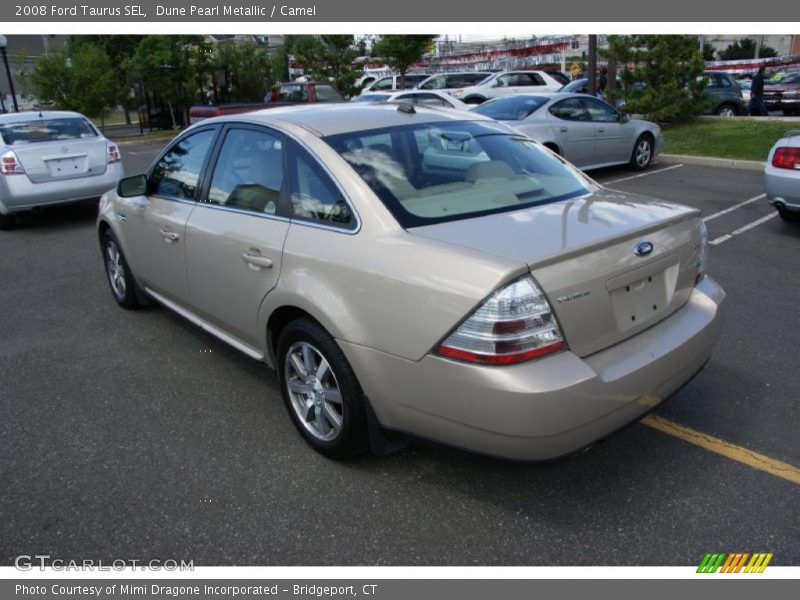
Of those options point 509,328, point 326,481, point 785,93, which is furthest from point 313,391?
point 785,93

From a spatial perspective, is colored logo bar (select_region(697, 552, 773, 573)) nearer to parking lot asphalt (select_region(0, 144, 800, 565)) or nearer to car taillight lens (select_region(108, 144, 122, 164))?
parking lot asphalt (select_region(0, 144, 800, 565))

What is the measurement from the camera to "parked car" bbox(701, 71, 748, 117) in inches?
746

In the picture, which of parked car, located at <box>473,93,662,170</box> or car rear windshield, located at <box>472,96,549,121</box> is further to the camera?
car rear windshield, located at <box>472,96,549,121</box>

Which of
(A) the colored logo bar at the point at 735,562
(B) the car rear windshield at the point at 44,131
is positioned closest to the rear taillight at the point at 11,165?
(B) the car rear windshield at the point at 44,131

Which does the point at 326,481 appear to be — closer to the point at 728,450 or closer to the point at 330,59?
the point at 728,450

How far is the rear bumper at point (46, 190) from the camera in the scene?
8.84 metres

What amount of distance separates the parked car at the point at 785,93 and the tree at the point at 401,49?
38.7ft

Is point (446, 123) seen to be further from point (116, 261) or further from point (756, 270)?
point (756, 270)

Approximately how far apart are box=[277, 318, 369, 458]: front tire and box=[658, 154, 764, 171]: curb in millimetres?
10694

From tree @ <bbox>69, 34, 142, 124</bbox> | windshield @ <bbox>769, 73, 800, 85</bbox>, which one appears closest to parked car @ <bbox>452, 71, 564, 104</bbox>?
windshield @ <bbox>769, 73, 800, 85</bbox>

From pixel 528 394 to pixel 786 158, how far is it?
5.86m

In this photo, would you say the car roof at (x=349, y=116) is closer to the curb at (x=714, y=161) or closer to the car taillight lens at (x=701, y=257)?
the car taillight lens at (x=701, y=257)

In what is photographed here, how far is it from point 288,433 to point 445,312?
4.81 feet
